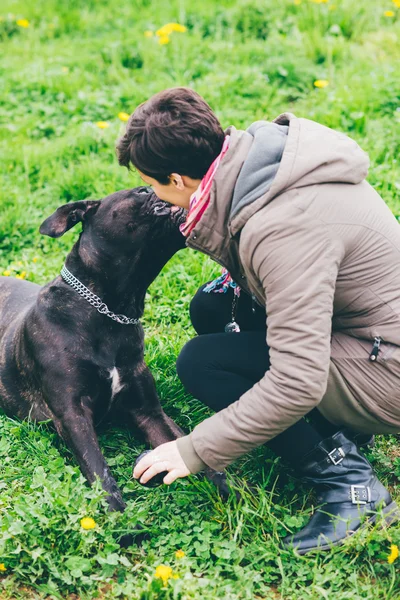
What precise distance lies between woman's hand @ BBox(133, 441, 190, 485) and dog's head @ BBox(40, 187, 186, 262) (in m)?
1.03

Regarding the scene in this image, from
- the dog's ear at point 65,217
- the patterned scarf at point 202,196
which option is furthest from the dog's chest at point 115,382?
the patterned scarf at point 202,196

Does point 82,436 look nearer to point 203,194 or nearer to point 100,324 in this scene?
point 100,324

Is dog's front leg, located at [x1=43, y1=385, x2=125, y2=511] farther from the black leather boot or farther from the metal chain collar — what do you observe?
the black leather boot

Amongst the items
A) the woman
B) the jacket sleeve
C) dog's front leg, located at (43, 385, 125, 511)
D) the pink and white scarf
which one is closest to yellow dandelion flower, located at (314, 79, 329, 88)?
the woman

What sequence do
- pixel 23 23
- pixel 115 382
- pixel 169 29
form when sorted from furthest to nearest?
pixel 23 23 < pixel 169 29 < pixel 115 382

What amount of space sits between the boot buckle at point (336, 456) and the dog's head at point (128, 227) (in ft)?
3.75

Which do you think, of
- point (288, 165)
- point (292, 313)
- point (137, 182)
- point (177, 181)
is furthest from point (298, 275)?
point (137, 182)

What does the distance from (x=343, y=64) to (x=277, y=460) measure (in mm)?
4130

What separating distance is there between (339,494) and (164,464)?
0.76 meters

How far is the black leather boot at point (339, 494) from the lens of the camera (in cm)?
301

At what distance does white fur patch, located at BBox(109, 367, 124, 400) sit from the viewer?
360cm

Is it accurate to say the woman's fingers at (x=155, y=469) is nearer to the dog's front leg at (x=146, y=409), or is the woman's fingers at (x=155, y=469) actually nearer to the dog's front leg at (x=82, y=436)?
the dog's front leg at (x=82, y=436)

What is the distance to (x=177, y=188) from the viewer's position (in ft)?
9.73

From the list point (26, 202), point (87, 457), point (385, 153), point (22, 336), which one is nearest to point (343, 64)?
point (385, 153)
